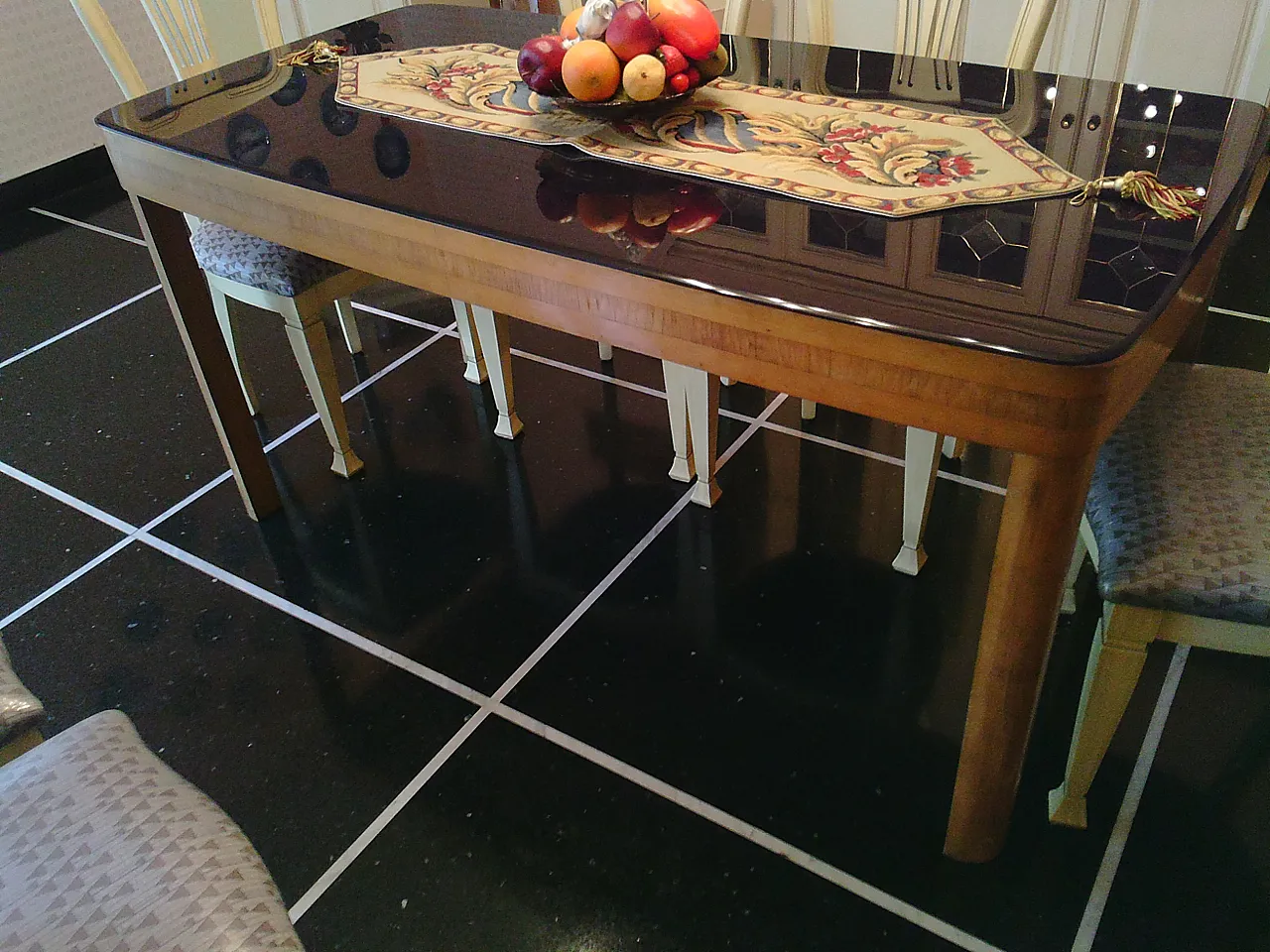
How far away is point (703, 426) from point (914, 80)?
0.66 metres

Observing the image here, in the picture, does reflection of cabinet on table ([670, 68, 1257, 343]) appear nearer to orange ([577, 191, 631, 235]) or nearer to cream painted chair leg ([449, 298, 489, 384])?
orange ([577, 191, 631, 235])

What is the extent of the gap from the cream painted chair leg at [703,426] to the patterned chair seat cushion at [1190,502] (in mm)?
715

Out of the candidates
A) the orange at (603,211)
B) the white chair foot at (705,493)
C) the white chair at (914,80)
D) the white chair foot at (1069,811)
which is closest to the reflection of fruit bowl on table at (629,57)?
the orange at (603,211)

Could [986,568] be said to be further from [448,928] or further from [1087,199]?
[448,928]

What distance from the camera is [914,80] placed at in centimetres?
150

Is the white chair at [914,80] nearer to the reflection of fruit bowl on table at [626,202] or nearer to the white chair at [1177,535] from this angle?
the white chair at [1177,535]

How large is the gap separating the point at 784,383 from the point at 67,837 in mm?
776

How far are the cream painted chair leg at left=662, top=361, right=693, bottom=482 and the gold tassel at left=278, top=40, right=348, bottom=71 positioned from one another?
0.82 meters

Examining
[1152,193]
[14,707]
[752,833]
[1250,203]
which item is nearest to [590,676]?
[752,833]

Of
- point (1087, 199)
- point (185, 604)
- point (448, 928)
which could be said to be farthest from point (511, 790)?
point (1087, 199)

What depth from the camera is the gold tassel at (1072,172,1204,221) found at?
1.02 m

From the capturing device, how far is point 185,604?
1770mm

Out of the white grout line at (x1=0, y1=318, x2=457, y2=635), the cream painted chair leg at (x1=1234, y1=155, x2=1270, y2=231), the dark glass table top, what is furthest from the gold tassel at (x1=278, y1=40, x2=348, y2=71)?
the cream painted chair leg at (x1=1234, y1=155, x2=1270, y2=231)

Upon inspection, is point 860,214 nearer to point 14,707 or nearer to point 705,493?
point 705,493
